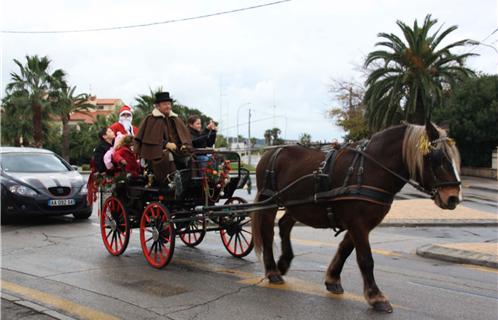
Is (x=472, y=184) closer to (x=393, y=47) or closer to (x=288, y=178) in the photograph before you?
(x=393, y=47)

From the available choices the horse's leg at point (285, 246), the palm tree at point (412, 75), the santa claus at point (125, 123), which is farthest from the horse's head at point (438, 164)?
the palm tree at point (412, 75)

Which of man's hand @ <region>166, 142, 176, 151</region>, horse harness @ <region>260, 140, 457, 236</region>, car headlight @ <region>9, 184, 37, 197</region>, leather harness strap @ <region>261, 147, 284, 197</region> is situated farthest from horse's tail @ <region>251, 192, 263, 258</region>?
car headlight @ <region>9, 184, 37, 197</region>

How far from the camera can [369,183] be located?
17.2 feet

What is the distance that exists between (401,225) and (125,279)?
7316 mm

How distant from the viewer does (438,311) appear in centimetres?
510

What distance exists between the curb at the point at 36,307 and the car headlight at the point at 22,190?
5.61 meters

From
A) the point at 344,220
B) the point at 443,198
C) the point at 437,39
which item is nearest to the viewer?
the point at 443,198

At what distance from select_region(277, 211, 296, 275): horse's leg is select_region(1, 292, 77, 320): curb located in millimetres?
2694

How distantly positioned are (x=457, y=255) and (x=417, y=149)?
11.5 feet

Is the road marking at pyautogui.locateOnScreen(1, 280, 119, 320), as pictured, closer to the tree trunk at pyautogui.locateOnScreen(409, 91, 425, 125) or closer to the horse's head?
the horse's head

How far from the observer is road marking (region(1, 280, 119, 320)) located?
500 cm

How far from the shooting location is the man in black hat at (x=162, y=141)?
7.27 metres

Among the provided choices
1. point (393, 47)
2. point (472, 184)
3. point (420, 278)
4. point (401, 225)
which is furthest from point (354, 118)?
point (420, 278)

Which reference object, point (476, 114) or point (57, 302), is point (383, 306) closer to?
point (57, 302)
